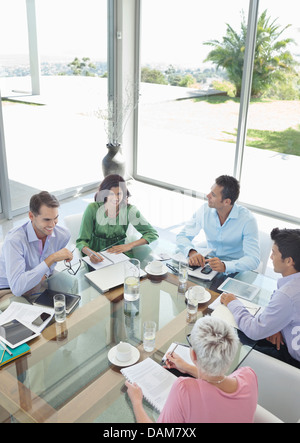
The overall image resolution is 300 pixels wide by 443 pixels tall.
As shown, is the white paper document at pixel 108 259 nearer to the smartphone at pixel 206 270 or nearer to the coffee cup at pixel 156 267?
the coffee cup at pixel 156 267

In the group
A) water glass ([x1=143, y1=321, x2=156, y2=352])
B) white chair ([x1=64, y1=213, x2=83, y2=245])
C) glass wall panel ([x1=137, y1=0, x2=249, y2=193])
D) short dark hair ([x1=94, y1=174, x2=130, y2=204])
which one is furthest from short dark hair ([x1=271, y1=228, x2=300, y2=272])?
glass wall panel ([x1=137, y1=0, x2=249, y2=193])

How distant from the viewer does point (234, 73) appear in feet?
16.6

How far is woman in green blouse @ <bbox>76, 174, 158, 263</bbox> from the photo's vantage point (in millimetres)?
2936

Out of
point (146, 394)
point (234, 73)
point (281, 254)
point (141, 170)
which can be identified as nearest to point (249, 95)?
point (234, 73)

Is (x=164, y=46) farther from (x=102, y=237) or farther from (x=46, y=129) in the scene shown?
(x=102, y=237)

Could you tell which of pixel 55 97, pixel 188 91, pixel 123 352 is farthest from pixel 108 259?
pixel 188 91

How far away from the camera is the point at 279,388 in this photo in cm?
182

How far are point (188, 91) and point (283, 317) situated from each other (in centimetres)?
428

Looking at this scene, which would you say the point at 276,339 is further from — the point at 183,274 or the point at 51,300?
the point at 51,300

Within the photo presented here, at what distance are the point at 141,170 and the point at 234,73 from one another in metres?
2.10

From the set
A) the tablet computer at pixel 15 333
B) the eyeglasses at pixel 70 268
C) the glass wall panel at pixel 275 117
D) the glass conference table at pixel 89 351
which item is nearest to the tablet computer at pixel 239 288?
the glass conference table at pixel 89 351

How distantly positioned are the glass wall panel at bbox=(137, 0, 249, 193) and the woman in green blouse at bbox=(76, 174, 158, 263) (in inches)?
112

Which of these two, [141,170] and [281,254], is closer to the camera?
[281,254]
